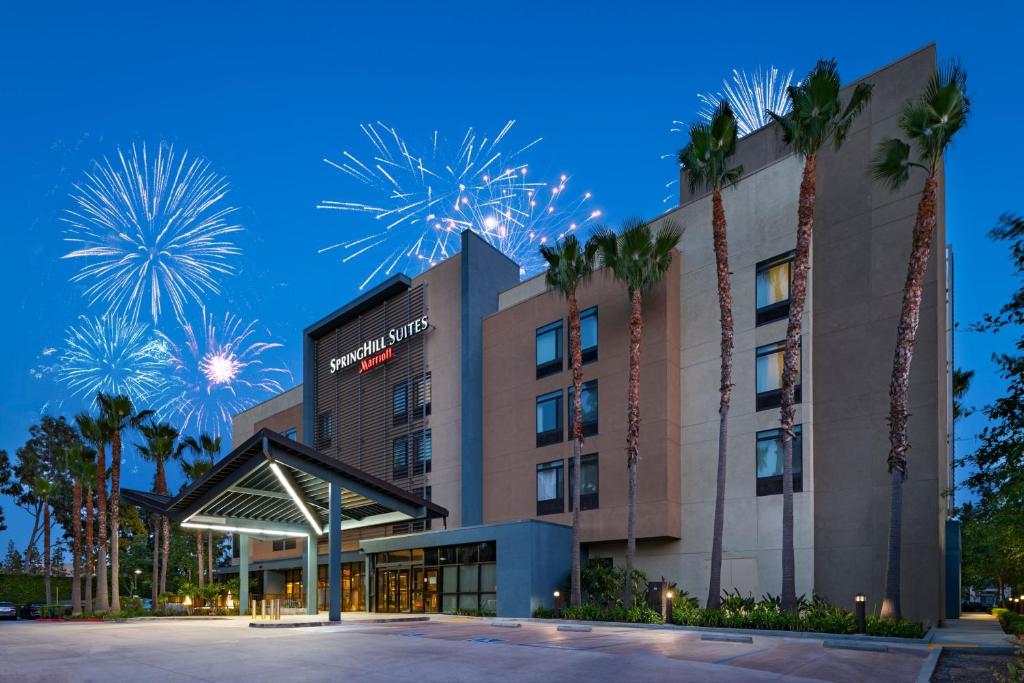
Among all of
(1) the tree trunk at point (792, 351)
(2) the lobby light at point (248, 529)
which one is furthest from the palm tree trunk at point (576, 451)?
(2) the lobby light at point (248, 529)

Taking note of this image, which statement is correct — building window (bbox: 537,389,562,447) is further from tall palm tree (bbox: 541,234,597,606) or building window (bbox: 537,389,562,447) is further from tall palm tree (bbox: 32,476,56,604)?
tall palm tree (bbox: 32,476,56,604)

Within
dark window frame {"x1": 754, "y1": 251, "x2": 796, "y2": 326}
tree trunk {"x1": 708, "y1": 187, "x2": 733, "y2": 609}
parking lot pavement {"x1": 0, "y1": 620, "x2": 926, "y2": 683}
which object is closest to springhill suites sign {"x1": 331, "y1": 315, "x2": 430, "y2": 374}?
dark window frame {"x1": 754, "y1": 251, "x2": 796, "y2": 326}

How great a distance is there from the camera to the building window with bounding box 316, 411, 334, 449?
46906mm

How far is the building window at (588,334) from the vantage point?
3231cm

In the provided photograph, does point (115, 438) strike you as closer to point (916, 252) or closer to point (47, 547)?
point (47, 547)

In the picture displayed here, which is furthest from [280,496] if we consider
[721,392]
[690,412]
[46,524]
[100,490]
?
[46,524]

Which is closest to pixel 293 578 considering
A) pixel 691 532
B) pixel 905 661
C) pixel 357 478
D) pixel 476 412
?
pixel 476 412

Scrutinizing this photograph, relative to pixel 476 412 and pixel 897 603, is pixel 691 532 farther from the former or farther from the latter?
pixel 476 412

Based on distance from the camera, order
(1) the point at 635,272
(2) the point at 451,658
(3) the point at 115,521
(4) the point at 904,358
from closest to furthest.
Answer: (2) the point at 451,658 → (4) the point at 904,358 → (1) the point at 635,272 → (3) the point at 115,521

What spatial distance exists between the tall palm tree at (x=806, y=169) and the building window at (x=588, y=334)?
954 centimetres

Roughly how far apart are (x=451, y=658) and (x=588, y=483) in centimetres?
1626

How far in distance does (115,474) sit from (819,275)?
36178 millimetres

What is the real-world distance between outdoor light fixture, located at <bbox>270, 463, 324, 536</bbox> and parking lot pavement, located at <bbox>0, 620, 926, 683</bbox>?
687cm

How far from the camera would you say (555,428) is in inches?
1299
